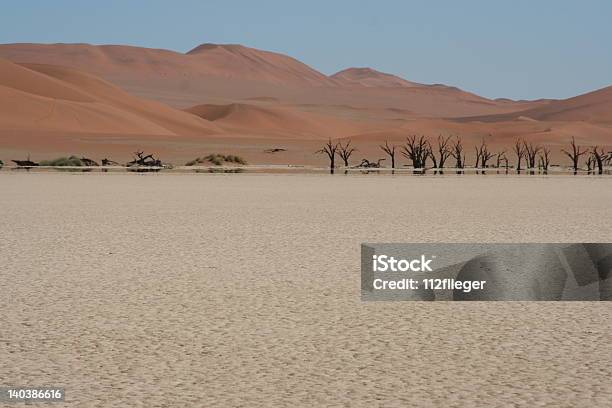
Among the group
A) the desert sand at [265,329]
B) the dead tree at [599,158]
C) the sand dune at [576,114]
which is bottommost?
the desert sand at [265,329]

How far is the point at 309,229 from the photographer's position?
19.5 metres

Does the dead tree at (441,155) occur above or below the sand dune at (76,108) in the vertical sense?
below

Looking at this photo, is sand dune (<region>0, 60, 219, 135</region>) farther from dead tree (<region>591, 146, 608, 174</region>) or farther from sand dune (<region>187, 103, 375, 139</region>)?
dead tree (<region>591, 146, 608, 174</region>)

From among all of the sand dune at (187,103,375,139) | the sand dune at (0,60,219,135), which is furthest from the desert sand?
the sand dune at (187,103,375,139)

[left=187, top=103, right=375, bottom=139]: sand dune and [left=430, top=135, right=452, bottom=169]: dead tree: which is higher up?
[left=187, top=103, right=375, bottom=139]: sand dune

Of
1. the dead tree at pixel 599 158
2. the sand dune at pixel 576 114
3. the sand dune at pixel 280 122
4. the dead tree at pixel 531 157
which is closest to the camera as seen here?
the dead tree at pixel 599 158

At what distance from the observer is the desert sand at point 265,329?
706 cm

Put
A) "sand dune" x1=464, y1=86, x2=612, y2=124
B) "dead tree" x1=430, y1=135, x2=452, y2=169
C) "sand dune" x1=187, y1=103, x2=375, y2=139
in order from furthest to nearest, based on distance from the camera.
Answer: "sand dune" x1=464, y1=86, x2=612, y2=124
"sand dune" x1=187, y1=103, x2=375, y2=139
"dead tree" x1=430, y1=135, x2=452, y2=169

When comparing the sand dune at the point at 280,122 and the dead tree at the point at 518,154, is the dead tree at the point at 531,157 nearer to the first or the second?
the dead tree at the point at 518,154

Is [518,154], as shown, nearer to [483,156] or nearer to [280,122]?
[483,156]

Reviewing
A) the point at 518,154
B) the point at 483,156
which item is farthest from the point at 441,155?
the point at 518,154

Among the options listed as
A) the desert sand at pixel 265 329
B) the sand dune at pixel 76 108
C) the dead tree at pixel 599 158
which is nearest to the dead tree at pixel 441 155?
the dead tree at pixel 599 158

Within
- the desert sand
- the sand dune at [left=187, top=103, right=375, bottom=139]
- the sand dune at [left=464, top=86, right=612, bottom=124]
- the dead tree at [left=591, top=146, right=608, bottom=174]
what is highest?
the sand dune at [left=464, top=86, right=612, bottom=124]

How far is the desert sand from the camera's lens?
7.06 meters
